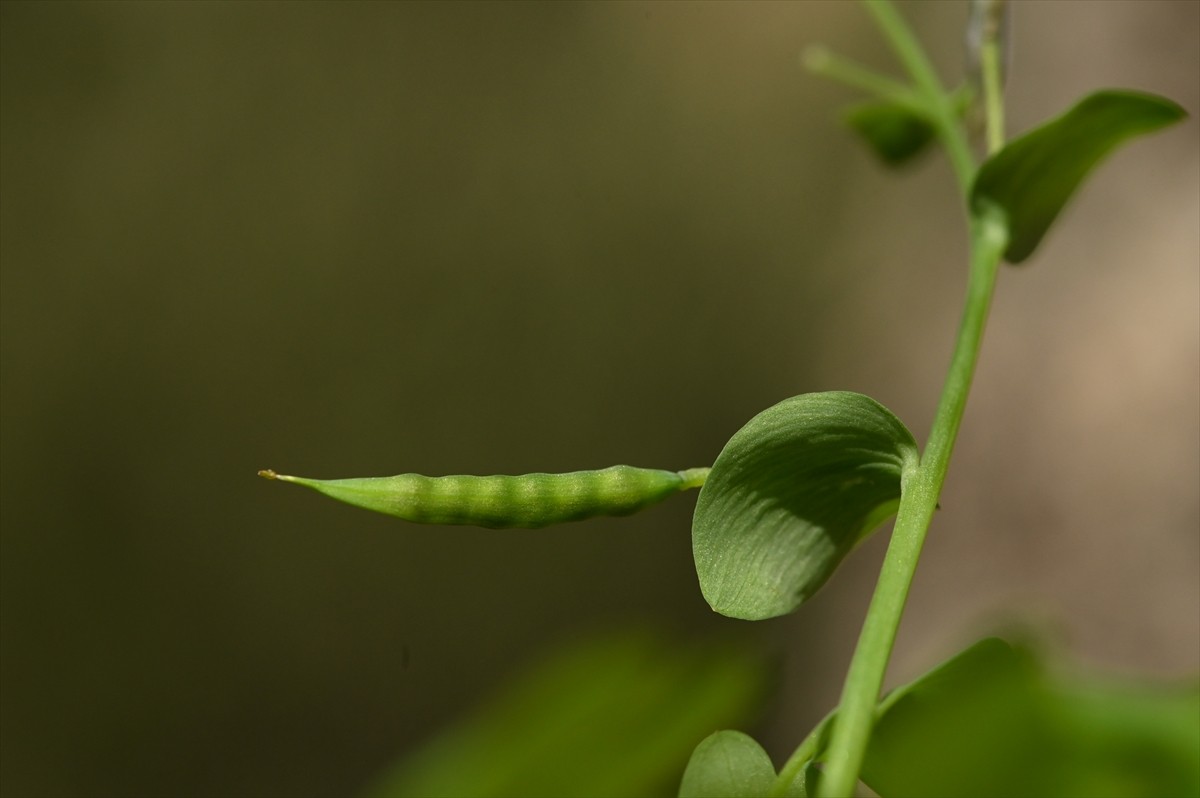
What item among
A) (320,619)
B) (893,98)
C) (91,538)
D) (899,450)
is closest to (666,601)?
(320,619)

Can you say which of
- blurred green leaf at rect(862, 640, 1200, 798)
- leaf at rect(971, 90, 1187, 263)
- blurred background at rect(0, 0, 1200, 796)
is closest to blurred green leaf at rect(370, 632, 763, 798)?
blurred green leaf at rect(862, 640, 1200, 798)

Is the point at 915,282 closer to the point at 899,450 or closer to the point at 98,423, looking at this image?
the point at 98,423

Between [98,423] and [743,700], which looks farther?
[98,423]

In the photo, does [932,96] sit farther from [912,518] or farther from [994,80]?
[912,518]

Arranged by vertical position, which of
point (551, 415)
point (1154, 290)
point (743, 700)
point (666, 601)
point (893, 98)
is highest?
point (893, 98)

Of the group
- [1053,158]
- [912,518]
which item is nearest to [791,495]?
[912,518]

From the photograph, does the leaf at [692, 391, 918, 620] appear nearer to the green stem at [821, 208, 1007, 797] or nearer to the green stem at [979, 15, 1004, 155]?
the green stem at [821, 208, 1007, 797]
